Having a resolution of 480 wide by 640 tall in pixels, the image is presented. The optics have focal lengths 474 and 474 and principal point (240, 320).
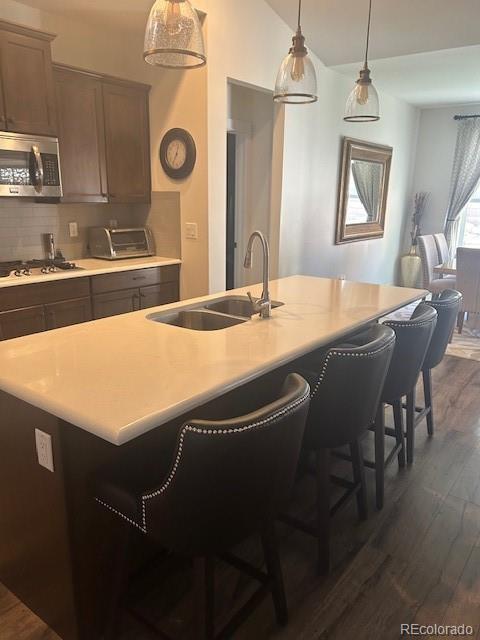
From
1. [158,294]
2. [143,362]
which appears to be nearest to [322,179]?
[158,294]

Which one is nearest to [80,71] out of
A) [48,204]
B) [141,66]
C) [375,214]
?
[141,66]

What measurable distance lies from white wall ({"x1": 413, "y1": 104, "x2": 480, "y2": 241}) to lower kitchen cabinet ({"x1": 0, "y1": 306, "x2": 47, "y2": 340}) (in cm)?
619

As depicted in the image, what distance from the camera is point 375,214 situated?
6.59 meters

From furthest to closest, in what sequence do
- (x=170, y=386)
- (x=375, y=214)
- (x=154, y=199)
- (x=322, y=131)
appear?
(x=375, y=214) → (x=322, y=131) → (x=154, y=199) → (x=170, y=386)

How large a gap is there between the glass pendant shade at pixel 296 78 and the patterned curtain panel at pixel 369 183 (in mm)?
3642

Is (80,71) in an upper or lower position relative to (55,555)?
upper

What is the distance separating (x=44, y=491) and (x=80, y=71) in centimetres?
327

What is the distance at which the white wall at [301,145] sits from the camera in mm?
3713

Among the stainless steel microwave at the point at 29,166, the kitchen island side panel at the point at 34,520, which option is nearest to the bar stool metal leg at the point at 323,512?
the kitchen island side panel at the point at 34,520

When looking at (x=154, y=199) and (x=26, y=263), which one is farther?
(x=154, y=199)

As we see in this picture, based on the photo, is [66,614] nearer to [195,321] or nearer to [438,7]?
[195,321]

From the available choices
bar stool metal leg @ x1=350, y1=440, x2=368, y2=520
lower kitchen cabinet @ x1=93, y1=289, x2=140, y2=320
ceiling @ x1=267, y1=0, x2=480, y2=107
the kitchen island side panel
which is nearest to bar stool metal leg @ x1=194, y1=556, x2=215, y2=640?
the kitchen island side panel

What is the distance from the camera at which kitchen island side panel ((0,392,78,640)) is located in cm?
144

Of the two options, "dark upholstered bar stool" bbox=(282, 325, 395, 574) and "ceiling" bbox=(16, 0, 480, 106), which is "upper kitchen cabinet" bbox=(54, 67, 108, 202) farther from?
"dark upholstered bar stool" bbox=(282, 325, 395, 574)
